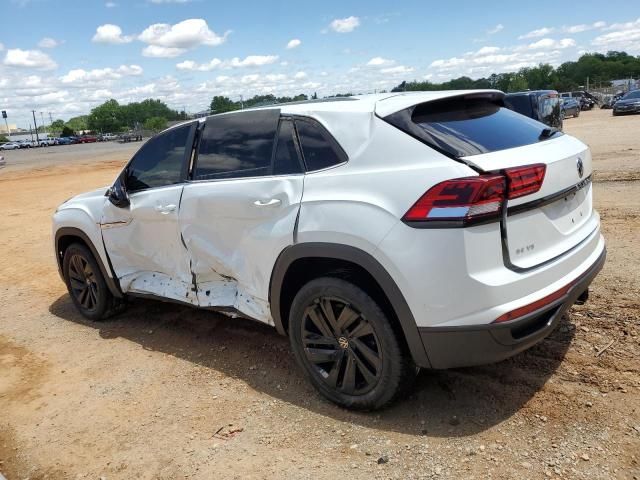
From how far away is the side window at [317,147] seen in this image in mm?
3209

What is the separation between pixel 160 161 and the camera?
450 cm

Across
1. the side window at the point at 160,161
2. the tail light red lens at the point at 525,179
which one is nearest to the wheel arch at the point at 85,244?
the side window at the point at 160,161

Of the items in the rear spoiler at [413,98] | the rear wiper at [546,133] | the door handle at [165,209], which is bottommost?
the door handle at [165,209]

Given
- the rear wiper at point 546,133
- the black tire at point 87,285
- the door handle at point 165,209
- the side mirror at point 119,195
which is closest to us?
the rear wiper at point 546,133

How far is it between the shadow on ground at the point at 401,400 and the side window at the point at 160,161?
1349 mm

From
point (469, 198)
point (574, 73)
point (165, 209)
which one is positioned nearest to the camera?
point (469, 198)

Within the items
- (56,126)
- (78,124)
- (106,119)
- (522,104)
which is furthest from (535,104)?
(56,126)

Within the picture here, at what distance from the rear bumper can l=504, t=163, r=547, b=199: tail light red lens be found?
0.60 metres

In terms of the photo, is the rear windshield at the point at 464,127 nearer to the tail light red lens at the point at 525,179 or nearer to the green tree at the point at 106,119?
the tail light red lens at the point at 525,179

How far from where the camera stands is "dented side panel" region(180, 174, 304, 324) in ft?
11.1

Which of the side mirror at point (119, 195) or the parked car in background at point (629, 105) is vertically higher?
the parked car in background at point (629, 105)

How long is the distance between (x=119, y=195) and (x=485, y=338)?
11.1 feet

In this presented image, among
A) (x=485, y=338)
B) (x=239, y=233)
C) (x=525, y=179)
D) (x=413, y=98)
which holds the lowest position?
(x=485, y=338)

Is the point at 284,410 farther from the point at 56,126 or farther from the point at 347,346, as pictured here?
the point at 56,126
